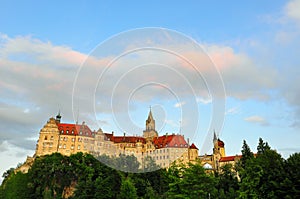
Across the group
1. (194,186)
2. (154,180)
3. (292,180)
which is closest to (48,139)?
(154,180)

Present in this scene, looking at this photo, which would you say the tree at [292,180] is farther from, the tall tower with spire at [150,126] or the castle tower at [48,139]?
the castle tower at [48,139]

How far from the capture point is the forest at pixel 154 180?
27.6 meters

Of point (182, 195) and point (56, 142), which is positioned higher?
point (56, 142)

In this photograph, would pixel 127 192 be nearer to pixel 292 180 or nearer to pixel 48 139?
pixel 292 180

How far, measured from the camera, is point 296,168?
26.7 meters

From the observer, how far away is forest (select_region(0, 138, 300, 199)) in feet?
90.5

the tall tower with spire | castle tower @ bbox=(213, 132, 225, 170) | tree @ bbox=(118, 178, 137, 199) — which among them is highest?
castle tower @ bbox=(213, 132, 225, 170)

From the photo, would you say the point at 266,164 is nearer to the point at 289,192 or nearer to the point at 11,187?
the point at 289,192

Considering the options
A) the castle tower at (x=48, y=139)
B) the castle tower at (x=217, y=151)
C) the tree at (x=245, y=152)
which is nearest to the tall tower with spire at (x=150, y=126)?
the tree at (x=245, y=152)

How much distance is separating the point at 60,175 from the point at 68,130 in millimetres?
18690

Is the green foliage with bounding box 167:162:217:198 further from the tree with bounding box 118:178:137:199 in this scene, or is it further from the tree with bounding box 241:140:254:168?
the tree with bounding box 241:140:254:168

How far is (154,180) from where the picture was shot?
50062mm

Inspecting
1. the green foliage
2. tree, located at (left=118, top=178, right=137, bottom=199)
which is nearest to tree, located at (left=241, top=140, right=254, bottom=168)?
the green foliage

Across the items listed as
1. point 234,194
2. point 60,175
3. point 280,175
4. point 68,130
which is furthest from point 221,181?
point 68,130
